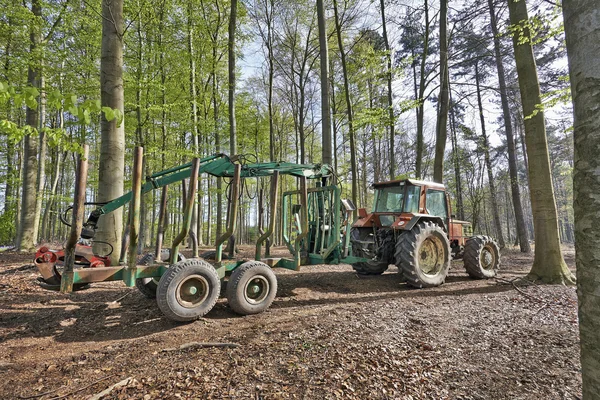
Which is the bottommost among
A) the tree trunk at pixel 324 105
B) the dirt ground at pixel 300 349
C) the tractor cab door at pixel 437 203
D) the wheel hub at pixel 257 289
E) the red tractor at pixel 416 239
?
the dirt ground at pixel 300 349

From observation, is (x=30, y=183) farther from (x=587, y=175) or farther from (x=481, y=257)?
(x=481, y=257)

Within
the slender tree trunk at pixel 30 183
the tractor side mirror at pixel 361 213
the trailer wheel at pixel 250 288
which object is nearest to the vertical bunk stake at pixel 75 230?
the trailer wheel at pixel 250 288

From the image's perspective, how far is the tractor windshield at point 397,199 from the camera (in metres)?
6.94

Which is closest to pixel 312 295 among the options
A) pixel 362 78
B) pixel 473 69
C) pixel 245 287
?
pixel 245 287

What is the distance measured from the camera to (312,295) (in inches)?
219

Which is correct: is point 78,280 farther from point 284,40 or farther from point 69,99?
point 284,40

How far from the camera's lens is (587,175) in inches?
53.7

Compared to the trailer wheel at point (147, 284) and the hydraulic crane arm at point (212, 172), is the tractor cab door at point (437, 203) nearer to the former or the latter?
the hydraulic crane arm at point (212, 172)

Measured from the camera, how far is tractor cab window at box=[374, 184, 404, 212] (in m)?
7.11

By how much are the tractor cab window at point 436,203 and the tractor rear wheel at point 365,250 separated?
1.55 metres

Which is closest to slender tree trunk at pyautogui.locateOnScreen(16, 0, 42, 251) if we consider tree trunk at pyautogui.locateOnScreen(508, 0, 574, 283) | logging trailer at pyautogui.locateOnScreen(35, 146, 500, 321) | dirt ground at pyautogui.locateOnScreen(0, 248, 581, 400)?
dirt ground at pyautogui.locateOnScreen(0, 248, 581, 400)

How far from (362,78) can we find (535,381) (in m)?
16.1

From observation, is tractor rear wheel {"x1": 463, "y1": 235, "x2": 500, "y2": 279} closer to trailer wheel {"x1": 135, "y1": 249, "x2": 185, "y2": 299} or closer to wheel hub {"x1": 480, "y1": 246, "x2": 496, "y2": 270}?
wheel hub {"x1": 480, "y1": 246, "x2": 496, "y2": 270}

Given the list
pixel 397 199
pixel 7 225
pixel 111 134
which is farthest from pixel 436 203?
pixel 7 225
